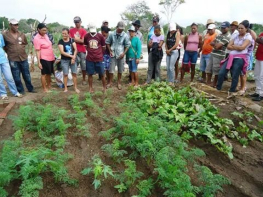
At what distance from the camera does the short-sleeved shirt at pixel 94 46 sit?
18.3 ft

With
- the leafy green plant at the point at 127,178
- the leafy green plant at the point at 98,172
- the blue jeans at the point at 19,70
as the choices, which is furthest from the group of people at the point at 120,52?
the leafy green plant at the point at 127,178

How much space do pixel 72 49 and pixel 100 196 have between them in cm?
406

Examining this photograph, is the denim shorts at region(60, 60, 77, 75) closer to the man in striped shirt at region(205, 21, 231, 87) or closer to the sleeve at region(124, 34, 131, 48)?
the sleeve at region(124, 34, 131, 48)

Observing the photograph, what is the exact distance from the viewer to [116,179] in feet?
8.97

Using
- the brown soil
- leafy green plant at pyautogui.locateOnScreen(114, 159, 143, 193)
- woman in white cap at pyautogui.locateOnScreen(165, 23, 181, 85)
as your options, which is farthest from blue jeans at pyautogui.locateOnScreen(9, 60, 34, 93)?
leafy green plant at pyautogui.locateOnScreen(114, 159, 143, 193)

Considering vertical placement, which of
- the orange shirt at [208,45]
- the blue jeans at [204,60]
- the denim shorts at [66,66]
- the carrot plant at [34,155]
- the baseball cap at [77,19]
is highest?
the baseball cap at [77,19]

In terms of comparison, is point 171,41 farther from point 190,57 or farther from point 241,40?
point 241,40

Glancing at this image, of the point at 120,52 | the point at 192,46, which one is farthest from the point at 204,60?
the point at 120,52

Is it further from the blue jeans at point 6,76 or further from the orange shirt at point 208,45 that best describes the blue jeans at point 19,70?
the orange shirt at point 208,45

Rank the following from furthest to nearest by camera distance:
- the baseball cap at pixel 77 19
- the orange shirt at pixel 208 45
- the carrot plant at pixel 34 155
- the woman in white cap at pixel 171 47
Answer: the orange shirt at pixel 208 45 < the baseball cap at pixel 77 19 < the woman in white cap at pixel 171 47 < the carrot plant at pixel 34 155

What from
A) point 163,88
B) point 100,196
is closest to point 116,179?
point 100,196

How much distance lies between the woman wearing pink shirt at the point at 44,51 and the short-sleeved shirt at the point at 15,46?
1.22ft

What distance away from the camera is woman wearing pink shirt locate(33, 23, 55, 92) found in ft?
17.9

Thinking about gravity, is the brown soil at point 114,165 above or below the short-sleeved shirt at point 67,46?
below
